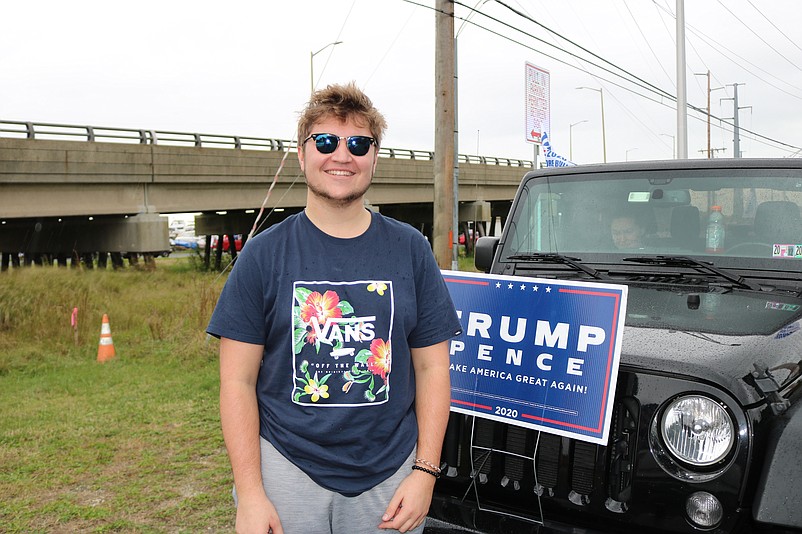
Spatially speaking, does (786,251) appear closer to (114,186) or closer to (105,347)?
(105,347)

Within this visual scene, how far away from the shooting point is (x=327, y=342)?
2.14 meters

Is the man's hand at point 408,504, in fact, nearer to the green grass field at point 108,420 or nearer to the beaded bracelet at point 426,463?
the beaded bracelet at point 426,463

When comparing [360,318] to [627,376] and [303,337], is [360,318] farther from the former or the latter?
[627,376]

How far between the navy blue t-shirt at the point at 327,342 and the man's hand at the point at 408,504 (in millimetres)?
65

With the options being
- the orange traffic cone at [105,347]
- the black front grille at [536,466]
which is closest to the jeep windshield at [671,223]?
the black front grille at [536,466]

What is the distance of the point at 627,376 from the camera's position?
2.80 meters

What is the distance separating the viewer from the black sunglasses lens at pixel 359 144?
7.39ft

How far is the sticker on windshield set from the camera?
3.76m

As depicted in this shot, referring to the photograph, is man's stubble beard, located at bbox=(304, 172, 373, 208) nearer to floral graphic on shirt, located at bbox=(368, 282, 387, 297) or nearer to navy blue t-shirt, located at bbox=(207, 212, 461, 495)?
navy blue t-shirt, located at bbox=(207, 212, 461, 495)

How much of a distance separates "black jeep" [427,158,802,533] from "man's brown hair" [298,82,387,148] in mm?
1406

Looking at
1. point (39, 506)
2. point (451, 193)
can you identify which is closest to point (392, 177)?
point (451, 193)

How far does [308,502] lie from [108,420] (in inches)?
205

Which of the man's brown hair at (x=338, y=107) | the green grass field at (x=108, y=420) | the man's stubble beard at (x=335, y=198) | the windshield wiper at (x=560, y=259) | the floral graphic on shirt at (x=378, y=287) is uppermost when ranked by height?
the man's brown hair at (x=338, y=107)

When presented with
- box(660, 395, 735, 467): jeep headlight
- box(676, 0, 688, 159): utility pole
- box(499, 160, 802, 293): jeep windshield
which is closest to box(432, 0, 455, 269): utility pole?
box(499, 160, 802, 293): jeep windshield
